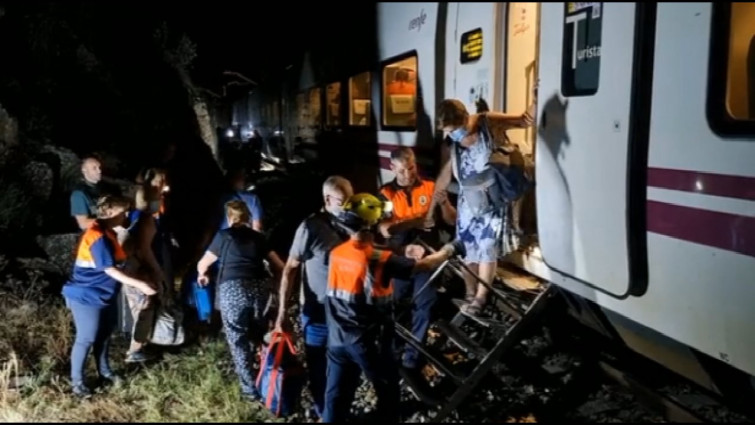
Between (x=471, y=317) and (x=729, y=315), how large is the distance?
2024 millimetres

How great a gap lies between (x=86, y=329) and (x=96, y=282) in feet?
1.03

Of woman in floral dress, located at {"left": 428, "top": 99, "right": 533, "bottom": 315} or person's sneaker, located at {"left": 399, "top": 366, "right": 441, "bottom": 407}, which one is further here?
woman in floral dress, located at {"left": 428, "top": 99, "right": 533, "bottom": 315}

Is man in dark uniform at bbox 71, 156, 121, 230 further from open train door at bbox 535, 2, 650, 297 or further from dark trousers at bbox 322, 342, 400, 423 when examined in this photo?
open train door at bbox 535, 2, 650, 297

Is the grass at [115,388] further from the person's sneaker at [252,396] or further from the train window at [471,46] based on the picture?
the train window at [471,46]

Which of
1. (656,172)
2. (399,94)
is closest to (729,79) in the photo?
(656,172)

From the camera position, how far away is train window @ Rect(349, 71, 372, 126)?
9.20m

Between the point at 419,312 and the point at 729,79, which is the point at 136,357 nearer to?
the point at 419,312

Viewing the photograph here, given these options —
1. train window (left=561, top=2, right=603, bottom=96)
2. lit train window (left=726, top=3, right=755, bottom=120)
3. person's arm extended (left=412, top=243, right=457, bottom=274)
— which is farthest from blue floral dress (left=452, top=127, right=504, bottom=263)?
lit train window (left=726, top=3, right=755, bottom=120)

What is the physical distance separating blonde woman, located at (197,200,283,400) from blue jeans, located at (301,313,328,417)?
1.52 ft

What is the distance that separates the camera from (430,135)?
7.03 m

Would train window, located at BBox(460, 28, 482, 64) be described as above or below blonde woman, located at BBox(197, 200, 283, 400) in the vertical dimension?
above

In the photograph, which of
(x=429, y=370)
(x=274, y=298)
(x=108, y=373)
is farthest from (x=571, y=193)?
(x=108, y=373)

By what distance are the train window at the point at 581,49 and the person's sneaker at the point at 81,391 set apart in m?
3.58

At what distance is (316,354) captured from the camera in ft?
14.2
